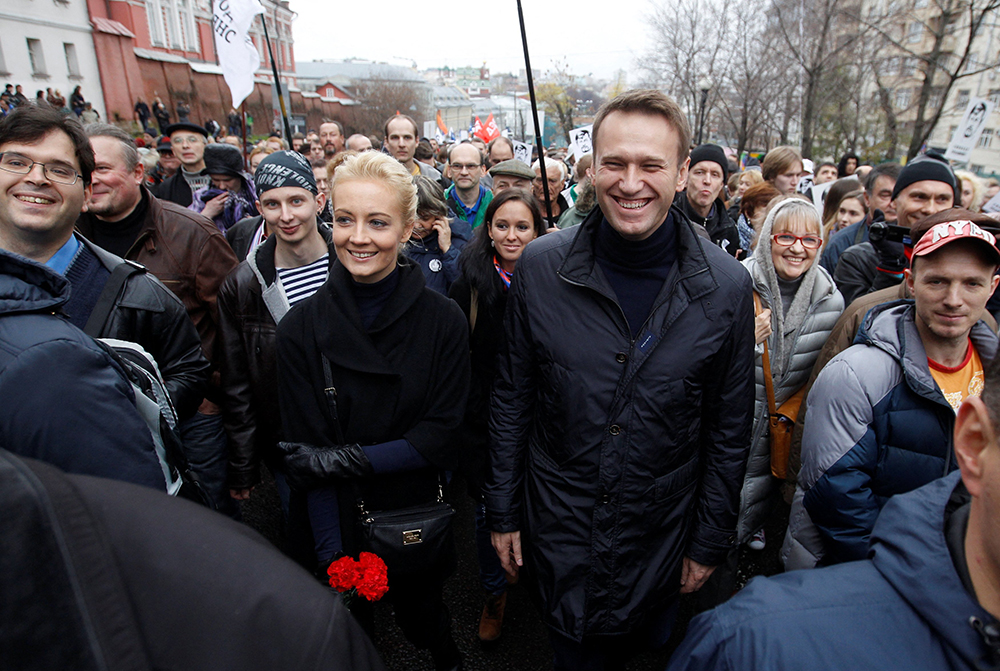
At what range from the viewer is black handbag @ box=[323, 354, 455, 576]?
6.61 ft

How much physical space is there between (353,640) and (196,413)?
222 centimetres

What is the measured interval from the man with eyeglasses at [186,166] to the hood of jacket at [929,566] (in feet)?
19.1

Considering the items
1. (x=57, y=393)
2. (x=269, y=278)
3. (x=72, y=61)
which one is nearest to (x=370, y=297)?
(x=269, y=278)

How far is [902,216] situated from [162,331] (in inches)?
156

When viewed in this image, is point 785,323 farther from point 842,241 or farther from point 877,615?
point 877,615

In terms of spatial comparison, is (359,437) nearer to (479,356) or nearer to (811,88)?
(479,356)

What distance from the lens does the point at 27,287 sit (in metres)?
1.34

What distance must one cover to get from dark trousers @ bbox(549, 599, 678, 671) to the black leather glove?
3.01ft

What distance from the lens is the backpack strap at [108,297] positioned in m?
2.08

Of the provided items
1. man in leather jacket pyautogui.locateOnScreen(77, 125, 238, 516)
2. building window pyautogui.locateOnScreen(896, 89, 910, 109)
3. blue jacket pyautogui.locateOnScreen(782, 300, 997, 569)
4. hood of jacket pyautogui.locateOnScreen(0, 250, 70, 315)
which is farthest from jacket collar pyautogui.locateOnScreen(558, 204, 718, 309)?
building window pyautogui.locateOnScreen(896, 89, 910, 109)

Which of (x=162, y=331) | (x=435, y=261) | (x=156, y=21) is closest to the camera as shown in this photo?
(x=162, y=331)

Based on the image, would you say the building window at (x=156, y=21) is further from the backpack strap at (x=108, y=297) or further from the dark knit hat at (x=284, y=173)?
the backpack strap at (x=108, y=297)

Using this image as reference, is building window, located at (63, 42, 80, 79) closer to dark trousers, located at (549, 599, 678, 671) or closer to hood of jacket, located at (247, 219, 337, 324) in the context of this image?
hood of jacket, located at (247, 219, 337, 324)

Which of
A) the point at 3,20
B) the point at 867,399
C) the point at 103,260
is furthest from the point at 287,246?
the point at 3,20
